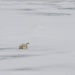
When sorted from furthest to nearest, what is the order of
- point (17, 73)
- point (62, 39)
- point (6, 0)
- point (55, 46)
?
point (6, 0)
point (62, 39)
point (55, 46)
point (17, 73)

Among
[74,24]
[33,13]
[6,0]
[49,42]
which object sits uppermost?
[6,0]

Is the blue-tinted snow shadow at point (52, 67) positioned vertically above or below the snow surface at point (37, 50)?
below

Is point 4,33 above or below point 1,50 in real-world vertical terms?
above

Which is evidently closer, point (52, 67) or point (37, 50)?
point (52, 67)

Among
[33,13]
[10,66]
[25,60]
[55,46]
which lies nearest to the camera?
[10,66]

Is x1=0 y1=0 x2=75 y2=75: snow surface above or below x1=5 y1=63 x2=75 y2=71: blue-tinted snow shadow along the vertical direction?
above

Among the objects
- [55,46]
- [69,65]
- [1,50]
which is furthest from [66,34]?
[69,65]

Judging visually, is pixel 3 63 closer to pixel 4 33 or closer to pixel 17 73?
pixel 17 73

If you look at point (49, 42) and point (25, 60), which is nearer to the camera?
point (25, 60)

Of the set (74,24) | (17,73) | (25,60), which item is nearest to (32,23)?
(74,24)

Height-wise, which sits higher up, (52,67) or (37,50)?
(37,50)
